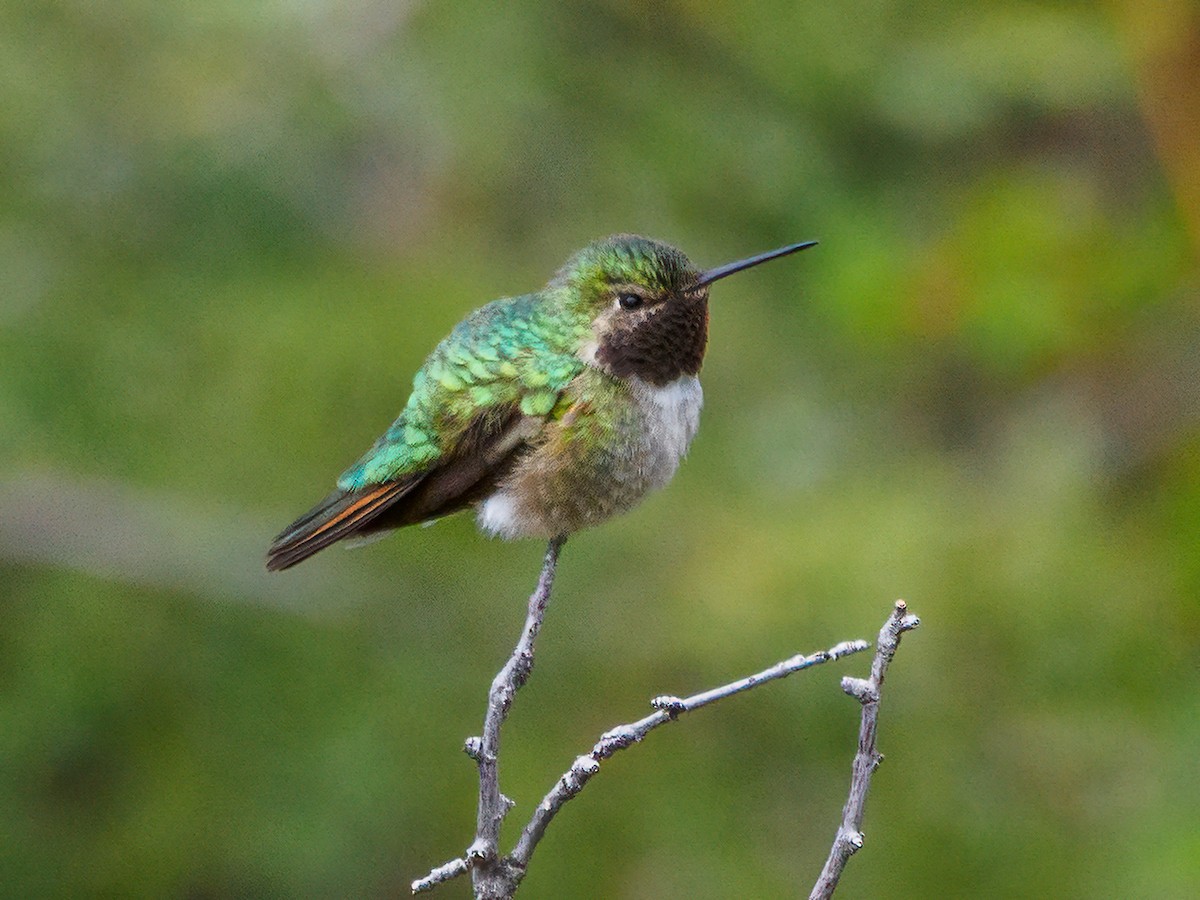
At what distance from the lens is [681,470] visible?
5125 mm

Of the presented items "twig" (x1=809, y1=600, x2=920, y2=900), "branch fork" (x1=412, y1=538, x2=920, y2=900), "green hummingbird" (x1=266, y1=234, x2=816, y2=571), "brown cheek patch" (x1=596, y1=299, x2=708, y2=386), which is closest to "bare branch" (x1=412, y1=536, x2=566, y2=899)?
"branch fork" (x1=412, y1=538, x2=920, y2=900)

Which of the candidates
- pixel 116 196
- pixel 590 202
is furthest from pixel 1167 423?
pixel 116 196

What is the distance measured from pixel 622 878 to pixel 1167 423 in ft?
8.02

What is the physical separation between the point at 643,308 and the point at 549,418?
1.05 feet

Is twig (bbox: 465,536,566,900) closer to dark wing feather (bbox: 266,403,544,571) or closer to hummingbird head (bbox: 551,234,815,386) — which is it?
dark wing feather (bbox: 266,403,544,571)

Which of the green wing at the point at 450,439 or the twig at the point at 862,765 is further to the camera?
the green wing at the point at 450,439

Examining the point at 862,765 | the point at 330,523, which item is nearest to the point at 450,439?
the point at 330,523

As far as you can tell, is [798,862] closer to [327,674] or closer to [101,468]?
[327,674]

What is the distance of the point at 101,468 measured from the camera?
5.40m

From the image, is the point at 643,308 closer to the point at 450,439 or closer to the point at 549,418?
the point at 549,418

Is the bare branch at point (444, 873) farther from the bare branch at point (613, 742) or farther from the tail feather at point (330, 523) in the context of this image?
the tail feather at point (330, 523)

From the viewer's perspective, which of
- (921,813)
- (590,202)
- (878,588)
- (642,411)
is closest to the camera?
(642,411)

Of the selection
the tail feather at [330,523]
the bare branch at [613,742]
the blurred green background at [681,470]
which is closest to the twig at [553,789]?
the bare branch at [613,742]

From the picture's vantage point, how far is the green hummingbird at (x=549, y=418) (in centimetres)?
289
